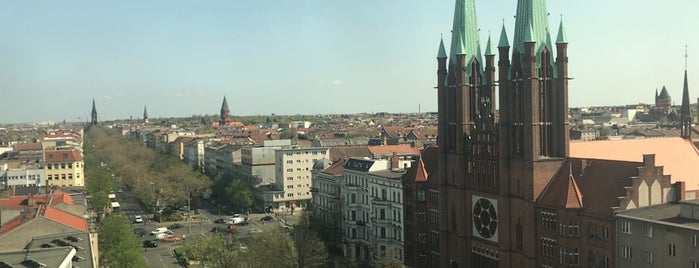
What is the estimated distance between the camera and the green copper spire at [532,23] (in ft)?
240

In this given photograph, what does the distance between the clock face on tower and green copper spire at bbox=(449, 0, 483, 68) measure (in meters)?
16.5

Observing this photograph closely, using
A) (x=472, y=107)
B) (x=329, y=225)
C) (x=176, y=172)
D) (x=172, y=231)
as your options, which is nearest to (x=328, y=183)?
(x=329, y=225)

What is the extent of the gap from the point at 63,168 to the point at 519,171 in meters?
136

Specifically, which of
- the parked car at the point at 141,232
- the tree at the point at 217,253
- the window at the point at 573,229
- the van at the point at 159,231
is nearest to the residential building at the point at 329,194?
the tree at the point at 217,253

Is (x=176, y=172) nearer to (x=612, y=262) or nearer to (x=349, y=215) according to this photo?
(x=349, y=215)

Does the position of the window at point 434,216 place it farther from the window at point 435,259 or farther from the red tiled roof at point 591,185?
the red tiled roof at point 591,185

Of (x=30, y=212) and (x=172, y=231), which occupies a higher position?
(x=30, y=212)

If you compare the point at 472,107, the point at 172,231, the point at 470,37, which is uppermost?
the point at 470,37

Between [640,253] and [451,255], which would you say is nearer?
[640,253]

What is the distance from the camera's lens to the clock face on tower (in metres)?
77.3

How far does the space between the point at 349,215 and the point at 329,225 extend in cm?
365

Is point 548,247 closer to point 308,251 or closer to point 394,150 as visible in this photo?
point 308,251

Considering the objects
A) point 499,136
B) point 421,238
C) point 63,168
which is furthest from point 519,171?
point 63,168

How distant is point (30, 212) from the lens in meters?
86.2
